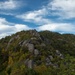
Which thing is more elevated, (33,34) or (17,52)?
(33,34)

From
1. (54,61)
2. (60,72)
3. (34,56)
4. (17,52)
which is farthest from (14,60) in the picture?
(60,72)

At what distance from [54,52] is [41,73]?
35669 millimetres

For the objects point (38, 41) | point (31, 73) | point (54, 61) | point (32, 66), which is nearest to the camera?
point (31, 73)

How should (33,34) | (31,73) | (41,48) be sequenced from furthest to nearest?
1. (33,34)
2. (41,48)
3. (31,73)

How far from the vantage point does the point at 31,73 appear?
116 metres

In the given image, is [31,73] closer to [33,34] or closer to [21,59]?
[21,59]

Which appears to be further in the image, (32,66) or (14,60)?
(14,60)

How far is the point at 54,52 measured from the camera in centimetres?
15562

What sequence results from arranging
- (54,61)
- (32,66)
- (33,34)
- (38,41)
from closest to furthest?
(32,66) → (54,61) → (38,41) → (33,34)

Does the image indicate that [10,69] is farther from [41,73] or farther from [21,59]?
[41,73]

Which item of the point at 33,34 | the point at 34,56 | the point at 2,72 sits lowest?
the point at 2,72

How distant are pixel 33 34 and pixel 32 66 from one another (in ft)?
→ 150

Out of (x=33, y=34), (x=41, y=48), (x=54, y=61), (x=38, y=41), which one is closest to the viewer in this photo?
(x=54, y=61)

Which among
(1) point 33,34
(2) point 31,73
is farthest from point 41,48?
(2) point 31,73
